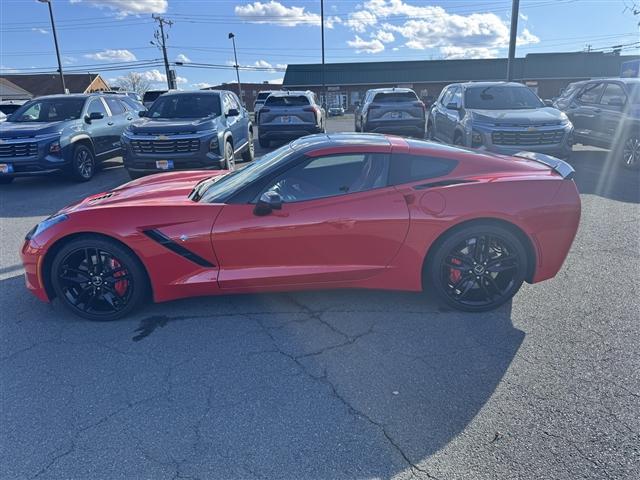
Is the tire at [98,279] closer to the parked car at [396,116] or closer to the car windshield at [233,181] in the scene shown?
the car windshield at [233,181]

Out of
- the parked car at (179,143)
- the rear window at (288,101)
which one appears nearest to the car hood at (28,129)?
the parked car at (179,143)

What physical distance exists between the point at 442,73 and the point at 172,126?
46402 millimetres

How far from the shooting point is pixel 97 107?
→ 9977 millimetres

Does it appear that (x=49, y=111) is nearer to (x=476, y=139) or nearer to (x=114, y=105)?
(x=114, y=105)

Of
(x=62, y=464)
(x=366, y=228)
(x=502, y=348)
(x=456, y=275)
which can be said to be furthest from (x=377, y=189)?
(x=62, y=464)

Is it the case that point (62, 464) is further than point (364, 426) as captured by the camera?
No

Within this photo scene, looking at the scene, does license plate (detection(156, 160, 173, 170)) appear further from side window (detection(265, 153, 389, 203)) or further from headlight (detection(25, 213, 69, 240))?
side window (detection(265, 153, 389, 203))

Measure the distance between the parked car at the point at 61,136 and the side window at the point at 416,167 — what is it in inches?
301

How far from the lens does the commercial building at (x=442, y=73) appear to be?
47031 millimetres

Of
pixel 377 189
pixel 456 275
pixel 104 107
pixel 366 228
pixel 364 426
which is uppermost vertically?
pixel 104 107

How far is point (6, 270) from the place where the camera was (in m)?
4.52

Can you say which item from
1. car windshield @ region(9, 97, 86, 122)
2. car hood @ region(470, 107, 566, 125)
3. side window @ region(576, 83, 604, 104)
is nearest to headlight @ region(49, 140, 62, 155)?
car windshield @ region(9, 97, 86, 122)

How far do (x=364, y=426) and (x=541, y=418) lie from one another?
985 mm

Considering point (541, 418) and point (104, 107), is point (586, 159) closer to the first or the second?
point (541, 418)
